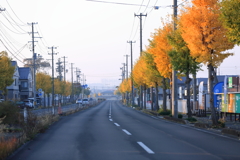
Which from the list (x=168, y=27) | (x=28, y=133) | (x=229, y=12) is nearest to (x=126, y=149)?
(x=28, y=133)

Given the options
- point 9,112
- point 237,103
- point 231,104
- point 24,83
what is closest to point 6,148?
point 9,112

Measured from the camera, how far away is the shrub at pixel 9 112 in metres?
16.9

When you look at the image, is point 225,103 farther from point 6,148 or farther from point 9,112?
point 6,148

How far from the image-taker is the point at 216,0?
18688mm

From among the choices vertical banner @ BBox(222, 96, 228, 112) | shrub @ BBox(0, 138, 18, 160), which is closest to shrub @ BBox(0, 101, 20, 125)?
shrub @ BBox(0, 138, 18, 160)

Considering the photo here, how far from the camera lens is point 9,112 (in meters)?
17.2

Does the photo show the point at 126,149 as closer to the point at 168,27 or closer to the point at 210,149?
the point at 210,149

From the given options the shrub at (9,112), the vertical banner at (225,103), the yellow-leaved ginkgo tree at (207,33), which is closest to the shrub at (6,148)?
the shrub at (9,112)

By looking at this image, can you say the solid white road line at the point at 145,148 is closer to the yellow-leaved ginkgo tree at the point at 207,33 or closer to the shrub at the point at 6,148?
the shrub at the point at 6,148

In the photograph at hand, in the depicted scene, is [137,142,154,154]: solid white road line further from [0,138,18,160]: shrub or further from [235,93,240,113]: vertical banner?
[235,93,240,113]: vertical banner

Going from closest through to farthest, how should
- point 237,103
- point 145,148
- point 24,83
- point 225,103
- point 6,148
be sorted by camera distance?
point 6,148 < point 145,148 < point 237,103 < point 225,103 < point 24,83

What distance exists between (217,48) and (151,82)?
2211 cm

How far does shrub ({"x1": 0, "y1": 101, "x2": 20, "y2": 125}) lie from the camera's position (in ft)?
55.4

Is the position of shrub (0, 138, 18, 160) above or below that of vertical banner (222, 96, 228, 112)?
below
